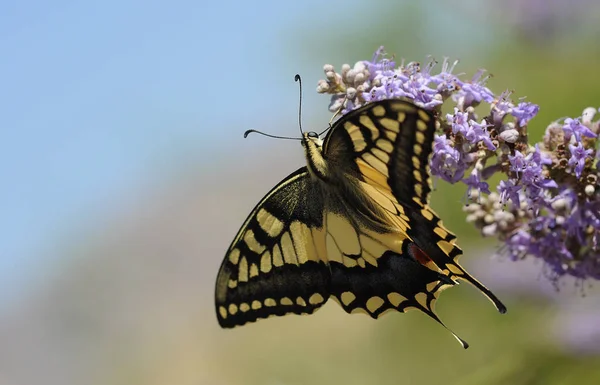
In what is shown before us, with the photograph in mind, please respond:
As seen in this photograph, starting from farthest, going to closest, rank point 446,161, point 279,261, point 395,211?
1. point 279,261
2. point 395,211
3. point 446,161

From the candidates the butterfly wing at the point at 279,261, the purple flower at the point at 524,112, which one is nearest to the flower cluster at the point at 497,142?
the purple flower at the point at 524,112

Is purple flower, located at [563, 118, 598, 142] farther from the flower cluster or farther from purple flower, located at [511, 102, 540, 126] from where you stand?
purple flower, located at [511, 102, 540, 126]

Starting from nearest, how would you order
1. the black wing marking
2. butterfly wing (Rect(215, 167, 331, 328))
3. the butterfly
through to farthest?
the black wing marking, the butterfly, butterfly wing (Rect(215, 167, 331, 328))

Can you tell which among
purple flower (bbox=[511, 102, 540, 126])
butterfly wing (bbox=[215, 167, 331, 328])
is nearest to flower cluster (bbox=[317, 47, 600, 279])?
purple flower (bbox=[511, 102, 540, 126])

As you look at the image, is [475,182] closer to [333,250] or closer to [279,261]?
[333,250]

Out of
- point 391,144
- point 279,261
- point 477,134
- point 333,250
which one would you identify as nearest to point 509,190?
point 477,134

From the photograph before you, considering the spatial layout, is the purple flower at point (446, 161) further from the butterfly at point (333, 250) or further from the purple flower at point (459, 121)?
the butterfly at point (333, 250)

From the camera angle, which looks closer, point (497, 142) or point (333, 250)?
point (497, 142)
